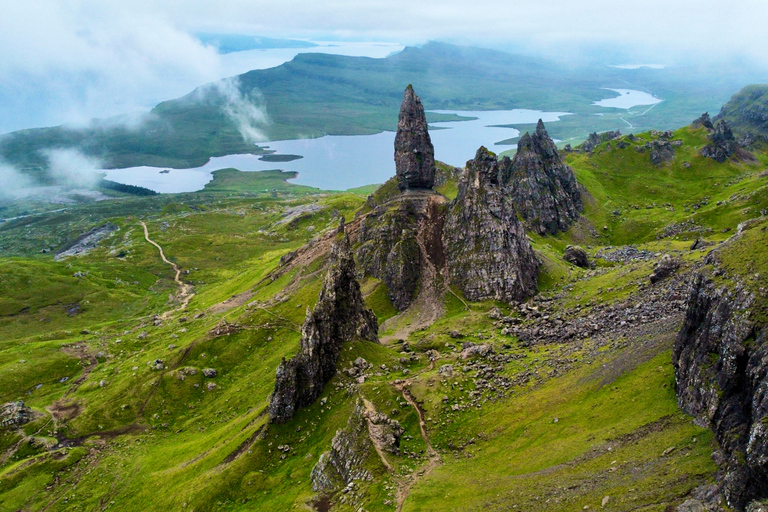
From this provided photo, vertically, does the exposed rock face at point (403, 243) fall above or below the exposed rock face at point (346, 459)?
above

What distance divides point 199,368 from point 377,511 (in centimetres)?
8500

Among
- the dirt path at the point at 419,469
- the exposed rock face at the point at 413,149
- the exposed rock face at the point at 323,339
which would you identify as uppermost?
the exposed rock face at the point at 413,149

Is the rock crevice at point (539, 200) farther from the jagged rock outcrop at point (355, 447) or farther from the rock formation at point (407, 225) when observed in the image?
the jagged rock outcrop at point (355, 447)

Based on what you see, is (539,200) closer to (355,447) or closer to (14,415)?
(355,447)

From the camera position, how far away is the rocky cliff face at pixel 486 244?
424 ft

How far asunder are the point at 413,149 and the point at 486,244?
51231mm

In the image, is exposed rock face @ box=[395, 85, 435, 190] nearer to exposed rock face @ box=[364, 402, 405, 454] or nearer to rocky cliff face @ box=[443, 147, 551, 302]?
rocky cliff face @ box=[443, 147, 551, 302]

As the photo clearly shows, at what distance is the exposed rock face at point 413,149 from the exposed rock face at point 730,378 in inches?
4704

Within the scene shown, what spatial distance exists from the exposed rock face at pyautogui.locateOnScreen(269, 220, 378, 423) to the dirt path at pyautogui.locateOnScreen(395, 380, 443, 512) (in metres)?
15.3

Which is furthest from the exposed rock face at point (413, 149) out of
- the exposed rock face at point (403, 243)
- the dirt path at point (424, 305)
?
the dirt path at point (424, 305)

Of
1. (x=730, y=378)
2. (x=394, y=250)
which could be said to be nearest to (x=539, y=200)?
(x=394, y=250)

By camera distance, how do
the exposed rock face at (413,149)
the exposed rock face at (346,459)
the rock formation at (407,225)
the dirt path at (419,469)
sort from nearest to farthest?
the dirt path at (419,469)
the exposed rock face at (346,459)
the rock formation at (407,225)
the exposed rock face at (413,149)

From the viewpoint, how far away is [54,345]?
156m

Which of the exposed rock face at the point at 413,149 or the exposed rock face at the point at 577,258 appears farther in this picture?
the exposed rock face at the point at 413,149
